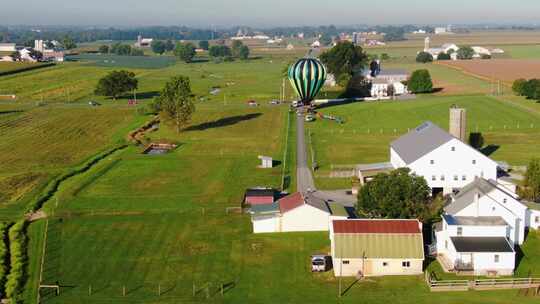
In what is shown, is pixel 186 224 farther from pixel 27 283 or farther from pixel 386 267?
pixel 386 267

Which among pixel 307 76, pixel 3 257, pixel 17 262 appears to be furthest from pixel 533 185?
pixel 307 76

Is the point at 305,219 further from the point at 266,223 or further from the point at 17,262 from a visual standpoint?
the point at 17,262

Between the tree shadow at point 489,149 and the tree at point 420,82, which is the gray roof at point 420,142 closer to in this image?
the tree shadow at point 489,149

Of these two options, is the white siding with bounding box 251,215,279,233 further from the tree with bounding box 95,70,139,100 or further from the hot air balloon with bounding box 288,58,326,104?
the tree with bounding box 95,70,139,100

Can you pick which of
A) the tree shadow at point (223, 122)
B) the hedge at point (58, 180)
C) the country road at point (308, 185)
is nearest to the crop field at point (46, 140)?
the hedge at point (58, 180)

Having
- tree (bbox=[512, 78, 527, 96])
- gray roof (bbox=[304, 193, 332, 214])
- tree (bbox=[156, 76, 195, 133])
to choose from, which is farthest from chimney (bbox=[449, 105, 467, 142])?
tree (bbox=[512, 78, 527, 96])

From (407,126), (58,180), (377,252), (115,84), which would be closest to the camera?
(377,252)

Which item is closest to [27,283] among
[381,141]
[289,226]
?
[289,226]
